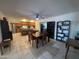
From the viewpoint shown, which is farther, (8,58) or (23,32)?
(23,32)

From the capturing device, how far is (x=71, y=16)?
439 centimetres

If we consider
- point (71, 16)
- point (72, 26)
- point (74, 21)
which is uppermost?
point (71, 16)

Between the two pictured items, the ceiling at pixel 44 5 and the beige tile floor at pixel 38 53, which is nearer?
the beige tile floor at pixel 38 53

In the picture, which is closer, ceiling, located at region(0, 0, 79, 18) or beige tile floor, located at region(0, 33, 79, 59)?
beige tile floor, located at region(0, 33, 79, 59)

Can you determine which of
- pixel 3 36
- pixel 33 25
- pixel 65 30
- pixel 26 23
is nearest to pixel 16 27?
pixel 26 23

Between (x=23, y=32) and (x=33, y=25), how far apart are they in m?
3.34

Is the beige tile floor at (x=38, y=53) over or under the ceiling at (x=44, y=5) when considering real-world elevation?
under

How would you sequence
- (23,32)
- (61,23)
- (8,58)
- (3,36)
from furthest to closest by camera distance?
(23,32)
(61,23)
(3,36)
(8,58)

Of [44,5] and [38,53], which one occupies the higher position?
[44,5]

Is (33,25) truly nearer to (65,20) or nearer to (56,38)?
(56,38)

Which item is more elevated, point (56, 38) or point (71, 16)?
point (71, 16)

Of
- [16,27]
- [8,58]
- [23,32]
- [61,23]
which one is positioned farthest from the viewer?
[16,27]

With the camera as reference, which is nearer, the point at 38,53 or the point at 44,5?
the point at 38,53

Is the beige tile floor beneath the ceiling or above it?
beneath
